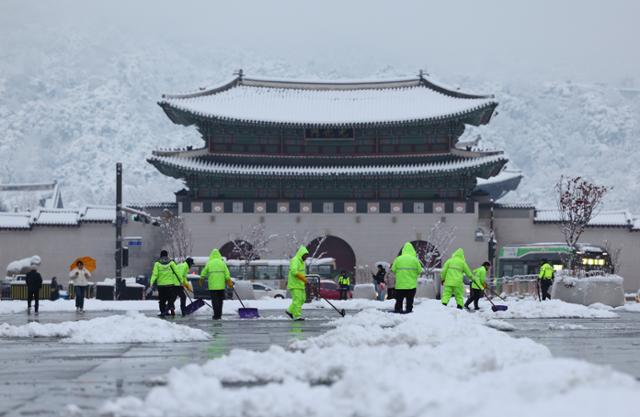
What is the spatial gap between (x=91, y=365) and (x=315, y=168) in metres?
42.4

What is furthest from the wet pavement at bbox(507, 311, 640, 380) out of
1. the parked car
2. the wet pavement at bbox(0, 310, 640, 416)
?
the parked car

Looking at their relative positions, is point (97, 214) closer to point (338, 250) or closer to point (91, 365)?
point (338, 250)

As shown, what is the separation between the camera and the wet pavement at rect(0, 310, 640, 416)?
29.1 feet

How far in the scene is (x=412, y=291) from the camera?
2102 cm

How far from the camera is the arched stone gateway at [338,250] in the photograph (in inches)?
2120

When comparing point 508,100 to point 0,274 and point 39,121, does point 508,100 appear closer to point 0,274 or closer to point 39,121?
point 39,121

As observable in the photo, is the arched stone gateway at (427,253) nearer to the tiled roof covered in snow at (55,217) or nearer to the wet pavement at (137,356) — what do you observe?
the tiled roof covered in snow at (55,217)

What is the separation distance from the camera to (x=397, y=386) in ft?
24.9

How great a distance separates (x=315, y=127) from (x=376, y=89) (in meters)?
5.81

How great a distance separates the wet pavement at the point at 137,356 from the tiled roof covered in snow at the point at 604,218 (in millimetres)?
33255

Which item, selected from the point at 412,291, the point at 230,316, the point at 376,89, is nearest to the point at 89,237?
the point at 376,89

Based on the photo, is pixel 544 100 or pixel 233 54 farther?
pixel 233 54

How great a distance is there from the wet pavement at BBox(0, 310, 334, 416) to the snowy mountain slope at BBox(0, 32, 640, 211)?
119395 millimetres

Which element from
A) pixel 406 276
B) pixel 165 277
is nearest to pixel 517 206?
pixel 406 276
